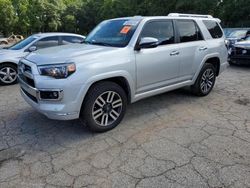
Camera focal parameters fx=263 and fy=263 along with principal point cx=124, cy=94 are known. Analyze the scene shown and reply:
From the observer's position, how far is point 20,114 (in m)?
5.09

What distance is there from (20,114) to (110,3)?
1878 inches

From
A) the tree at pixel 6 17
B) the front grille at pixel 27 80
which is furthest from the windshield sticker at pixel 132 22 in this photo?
the tree at pixel 6 17

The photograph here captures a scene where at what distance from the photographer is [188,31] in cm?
539

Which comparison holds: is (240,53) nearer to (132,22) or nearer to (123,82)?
(132,22)

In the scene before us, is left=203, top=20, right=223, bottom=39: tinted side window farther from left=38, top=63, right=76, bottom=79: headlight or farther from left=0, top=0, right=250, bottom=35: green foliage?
left=0, top=0, right=250, bottom=35: green foliage

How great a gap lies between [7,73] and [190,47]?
5.17 metres

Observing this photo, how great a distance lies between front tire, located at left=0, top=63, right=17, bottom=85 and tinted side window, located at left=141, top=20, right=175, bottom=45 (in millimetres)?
4678

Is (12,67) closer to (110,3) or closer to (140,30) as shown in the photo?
(140,30)

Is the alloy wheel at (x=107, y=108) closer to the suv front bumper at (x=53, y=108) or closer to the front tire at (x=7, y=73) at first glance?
the suv front bumper at (x=53, y=108)

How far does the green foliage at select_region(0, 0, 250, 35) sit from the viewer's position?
25.8 metres

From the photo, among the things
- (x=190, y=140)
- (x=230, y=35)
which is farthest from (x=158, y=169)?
(x=230, y=35)

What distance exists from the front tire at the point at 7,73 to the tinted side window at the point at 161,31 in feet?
15.3

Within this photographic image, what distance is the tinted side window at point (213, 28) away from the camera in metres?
5.89

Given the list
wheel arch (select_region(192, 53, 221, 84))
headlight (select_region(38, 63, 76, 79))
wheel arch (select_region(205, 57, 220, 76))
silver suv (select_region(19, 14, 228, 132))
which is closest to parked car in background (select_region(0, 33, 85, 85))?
silver suv (select_region(19, 14, 228, 132))
